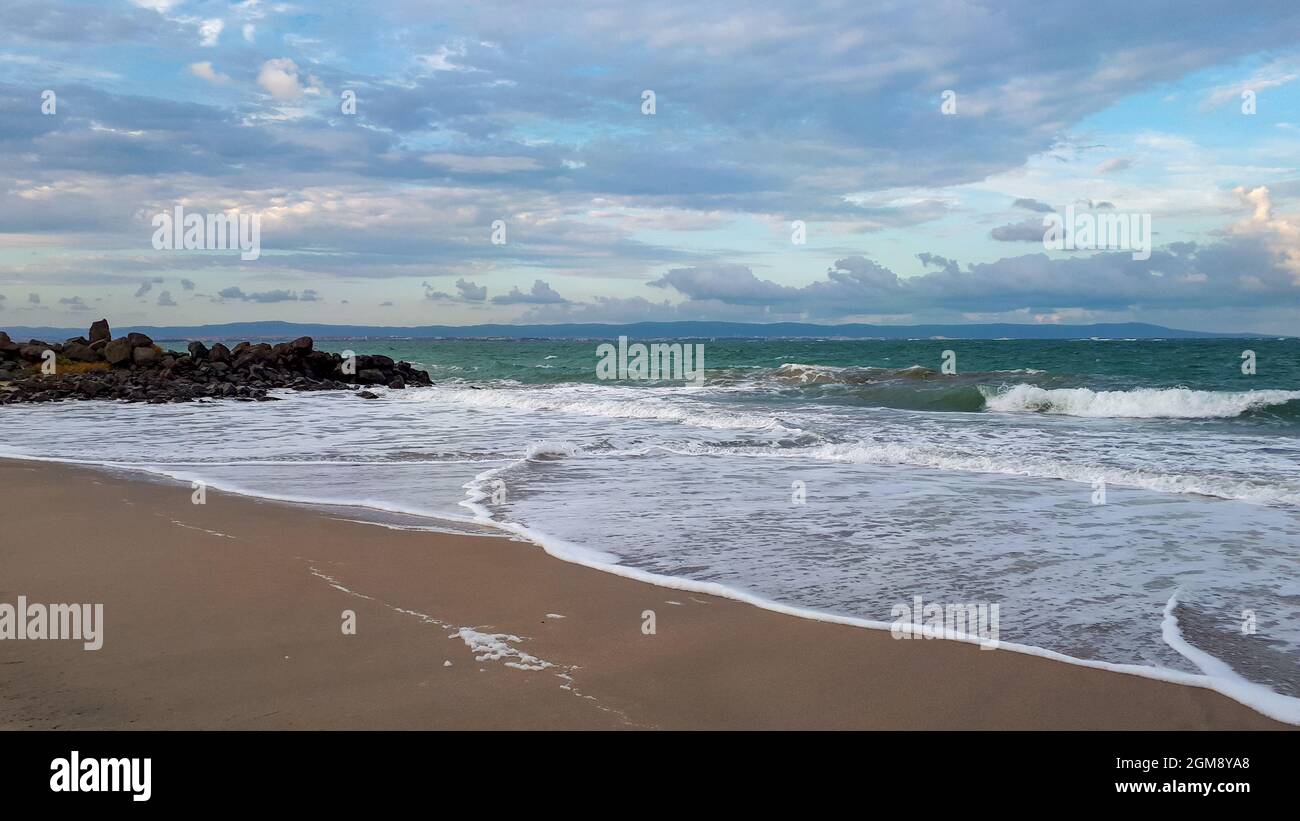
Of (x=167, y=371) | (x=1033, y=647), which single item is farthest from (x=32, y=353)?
(x=1033, y=647)

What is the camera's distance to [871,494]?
9477mm

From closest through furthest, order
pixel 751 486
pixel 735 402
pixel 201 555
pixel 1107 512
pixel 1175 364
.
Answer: pixel 201 555 < pixel 1107 512 < pixel 751 486 < pixel 735 402 < pixel 1175 364

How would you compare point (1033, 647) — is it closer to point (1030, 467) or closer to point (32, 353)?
point (1030, 467)

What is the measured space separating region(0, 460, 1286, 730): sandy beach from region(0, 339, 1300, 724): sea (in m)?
0.45

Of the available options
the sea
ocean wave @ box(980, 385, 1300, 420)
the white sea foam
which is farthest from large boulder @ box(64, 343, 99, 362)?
the white sea foam

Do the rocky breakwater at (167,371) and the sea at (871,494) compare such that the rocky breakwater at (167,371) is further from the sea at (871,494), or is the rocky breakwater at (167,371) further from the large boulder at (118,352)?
the sea at (871,494)

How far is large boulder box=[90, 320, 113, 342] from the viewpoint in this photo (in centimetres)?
3212

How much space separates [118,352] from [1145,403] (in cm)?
3177

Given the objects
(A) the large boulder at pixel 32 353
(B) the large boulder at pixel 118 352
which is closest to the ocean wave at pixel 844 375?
(B) the large boulder at pixel 118 352

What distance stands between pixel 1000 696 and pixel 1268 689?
127 cm
